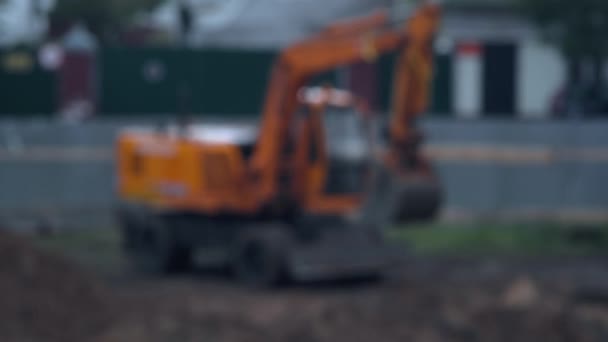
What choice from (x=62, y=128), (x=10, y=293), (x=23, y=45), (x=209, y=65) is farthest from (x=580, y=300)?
(x=23, y=45)

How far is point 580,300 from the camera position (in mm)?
12547

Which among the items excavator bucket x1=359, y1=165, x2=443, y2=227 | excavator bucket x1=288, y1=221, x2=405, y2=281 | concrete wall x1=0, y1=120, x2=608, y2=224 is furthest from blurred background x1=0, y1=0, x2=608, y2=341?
excavator bucket x1=359, y1=165, x2=443, y2=227

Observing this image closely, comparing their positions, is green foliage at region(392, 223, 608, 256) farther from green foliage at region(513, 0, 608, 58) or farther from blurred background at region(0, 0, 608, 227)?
green foliage at region(513, 0, 608, 58)

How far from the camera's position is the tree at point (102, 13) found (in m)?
22.6

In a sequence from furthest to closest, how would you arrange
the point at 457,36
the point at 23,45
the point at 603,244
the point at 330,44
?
1. the point at 457,36
2. the point at 23,45
3. the point at 603,244
4. the point at 330,44

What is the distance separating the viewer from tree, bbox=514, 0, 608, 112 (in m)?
19.6

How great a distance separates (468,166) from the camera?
60.3 ft

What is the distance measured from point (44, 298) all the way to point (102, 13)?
14.7 m

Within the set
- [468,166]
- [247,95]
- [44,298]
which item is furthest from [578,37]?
[44,298]

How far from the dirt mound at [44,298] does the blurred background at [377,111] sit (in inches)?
0.9

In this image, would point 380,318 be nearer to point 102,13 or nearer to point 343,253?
point 343,253

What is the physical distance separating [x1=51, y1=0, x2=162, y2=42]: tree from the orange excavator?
8.35m

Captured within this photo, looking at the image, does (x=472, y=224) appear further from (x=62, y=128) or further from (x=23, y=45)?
(x=23, y=45)

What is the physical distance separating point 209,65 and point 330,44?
817cm
